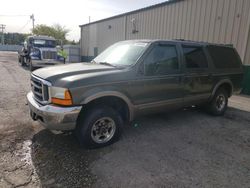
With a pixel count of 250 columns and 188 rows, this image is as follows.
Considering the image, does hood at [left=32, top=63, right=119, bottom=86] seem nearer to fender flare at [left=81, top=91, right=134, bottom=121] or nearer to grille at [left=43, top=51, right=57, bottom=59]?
fender flare at [left=81, top=91, right=134, bottom=121]

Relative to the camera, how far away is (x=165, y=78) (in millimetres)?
4082

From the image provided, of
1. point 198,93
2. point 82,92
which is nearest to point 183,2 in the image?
point 198,93

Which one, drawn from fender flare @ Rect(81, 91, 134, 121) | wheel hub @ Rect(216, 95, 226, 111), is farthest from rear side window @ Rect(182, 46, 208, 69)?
fender flare @ Rect(81, 91, 134, 121)

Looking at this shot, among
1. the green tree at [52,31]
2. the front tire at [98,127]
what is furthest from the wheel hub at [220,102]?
the green tree at [52,31]

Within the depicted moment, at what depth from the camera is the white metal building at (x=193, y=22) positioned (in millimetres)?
8695

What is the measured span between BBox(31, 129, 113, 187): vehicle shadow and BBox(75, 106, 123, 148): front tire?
17 cm

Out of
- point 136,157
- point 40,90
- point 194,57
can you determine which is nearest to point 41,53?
point 40,90

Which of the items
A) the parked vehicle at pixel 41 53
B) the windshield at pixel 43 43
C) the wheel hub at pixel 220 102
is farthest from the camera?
the windshield at pixel 43 43

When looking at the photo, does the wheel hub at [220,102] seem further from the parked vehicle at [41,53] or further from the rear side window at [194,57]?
the parked vehicle at [41,53]

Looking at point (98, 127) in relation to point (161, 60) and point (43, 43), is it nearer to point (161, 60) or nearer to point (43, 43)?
point (161, 60)

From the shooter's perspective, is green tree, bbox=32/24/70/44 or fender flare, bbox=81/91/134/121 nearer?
fender flare, bbox=81/91/134/121

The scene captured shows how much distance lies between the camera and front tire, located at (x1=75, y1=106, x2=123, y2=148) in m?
3.29

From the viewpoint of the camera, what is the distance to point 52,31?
4912cm

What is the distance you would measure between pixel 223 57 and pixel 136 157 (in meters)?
3.91
